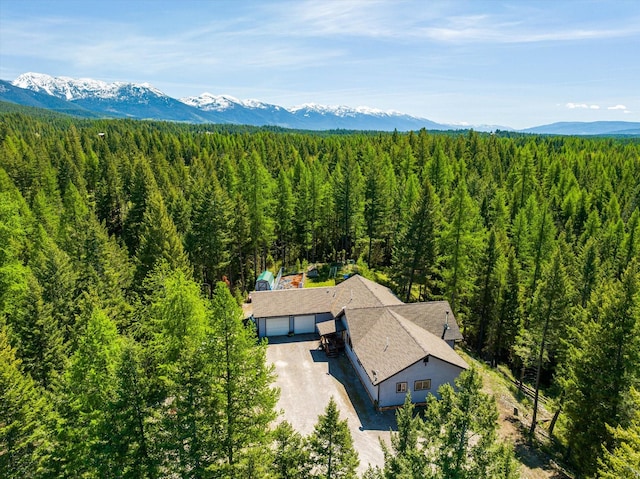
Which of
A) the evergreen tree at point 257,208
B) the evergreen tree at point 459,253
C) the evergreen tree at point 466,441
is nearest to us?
the evergreen tree at point 466,441

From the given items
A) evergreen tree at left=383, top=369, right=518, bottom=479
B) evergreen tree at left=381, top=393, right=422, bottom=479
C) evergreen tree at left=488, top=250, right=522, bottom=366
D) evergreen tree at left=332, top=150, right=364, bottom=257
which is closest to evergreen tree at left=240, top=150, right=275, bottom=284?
evergreen tree at left=332, top=150, right=364, bottom=257

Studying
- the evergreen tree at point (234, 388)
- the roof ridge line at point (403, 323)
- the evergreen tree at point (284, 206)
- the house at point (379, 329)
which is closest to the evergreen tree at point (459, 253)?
the house at point (379, 329)

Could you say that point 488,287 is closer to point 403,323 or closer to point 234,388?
point 403,323

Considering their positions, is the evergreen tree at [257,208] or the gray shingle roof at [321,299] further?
the evergreen tree at [257,208]

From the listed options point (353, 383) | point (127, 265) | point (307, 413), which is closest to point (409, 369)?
point (353, 383)

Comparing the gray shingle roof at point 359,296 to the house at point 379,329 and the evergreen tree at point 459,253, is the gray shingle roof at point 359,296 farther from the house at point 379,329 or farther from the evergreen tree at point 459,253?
the evergreen tree at point 459,253

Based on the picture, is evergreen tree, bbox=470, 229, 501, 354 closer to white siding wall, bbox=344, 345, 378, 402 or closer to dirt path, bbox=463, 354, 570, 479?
dirt path, bbox=463, 354, 570, 479

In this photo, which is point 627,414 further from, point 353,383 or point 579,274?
point 579,274
